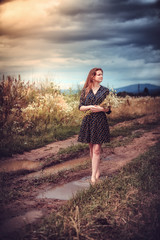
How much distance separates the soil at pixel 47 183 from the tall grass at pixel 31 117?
1.69 ft

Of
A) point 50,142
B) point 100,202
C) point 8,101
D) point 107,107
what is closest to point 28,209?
point 100,202

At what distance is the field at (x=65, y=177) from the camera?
2508 millimetres

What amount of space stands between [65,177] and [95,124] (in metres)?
1.18

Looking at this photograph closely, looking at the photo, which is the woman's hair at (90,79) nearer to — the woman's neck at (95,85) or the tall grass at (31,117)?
the woman's neck at (95,85)

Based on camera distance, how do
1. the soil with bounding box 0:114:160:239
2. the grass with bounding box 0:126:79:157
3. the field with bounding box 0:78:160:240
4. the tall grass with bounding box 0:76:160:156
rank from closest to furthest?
the field with bounding box 0:78:160:240 → the soil with bounding box 0:114:160:239 → the grass with bounding box 0:126:79:157 → the tall grass with bounding box 0:76:160:156

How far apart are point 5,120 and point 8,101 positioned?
79 centimetres

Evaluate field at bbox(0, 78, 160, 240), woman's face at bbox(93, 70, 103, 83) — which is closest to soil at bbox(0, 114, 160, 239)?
field at bbox(0, 78, 160, 240)

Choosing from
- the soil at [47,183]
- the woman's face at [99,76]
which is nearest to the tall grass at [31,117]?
the soil at [47,183]

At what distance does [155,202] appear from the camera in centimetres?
305

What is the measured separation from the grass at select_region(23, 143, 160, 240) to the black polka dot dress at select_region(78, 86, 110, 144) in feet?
2.30

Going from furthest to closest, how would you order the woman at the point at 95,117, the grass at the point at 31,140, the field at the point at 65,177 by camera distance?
1. the grass at the point at 31,140
2. the woman at the point at 95,117
3. the field at the point at 65,177

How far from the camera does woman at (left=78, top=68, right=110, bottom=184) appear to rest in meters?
3.90

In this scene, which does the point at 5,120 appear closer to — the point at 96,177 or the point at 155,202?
the point at 96,177

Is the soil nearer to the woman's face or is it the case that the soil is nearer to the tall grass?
the tall grass
